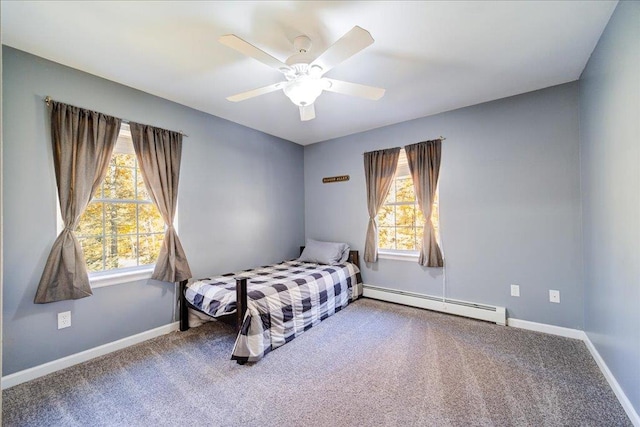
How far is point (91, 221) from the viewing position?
2.56m

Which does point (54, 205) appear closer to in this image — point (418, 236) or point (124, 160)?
point (124, 160)

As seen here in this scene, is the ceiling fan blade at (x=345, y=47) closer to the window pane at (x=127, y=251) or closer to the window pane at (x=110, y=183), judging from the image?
the window pane at (x=110, y=183)

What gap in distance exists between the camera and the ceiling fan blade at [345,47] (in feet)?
5.38

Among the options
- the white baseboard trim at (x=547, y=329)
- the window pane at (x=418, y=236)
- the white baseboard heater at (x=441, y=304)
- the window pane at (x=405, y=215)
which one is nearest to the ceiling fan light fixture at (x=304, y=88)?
the window pane at (x=405, y=215)

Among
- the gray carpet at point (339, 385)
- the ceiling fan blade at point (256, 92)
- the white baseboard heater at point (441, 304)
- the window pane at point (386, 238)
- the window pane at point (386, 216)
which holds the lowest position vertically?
the gray carpet at point (339, 385)

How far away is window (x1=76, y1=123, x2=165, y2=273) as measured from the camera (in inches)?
101

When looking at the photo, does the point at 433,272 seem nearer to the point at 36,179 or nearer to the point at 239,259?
the point at 239,259

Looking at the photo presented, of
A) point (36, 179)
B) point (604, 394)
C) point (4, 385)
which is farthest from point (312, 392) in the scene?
point (36, 179)

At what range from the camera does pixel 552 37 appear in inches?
83.0

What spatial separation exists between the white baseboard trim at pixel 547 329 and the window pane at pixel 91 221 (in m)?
4.05

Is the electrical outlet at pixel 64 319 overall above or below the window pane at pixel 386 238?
below

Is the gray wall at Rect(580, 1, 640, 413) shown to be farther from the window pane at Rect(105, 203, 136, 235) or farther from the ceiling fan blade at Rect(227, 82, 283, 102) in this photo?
the window pane at Rect(105, 203, 136, 235)

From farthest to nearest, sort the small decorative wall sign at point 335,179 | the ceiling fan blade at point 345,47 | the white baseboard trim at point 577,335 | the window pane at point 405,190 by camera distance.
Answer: the small decorative wall sign at point 335,179, the window pane at point 405,190, the white baseboard trim at point 577,335, the ceiling fan blade at point 345,47

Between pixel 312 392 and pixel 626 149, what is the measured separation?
2.51 metres
